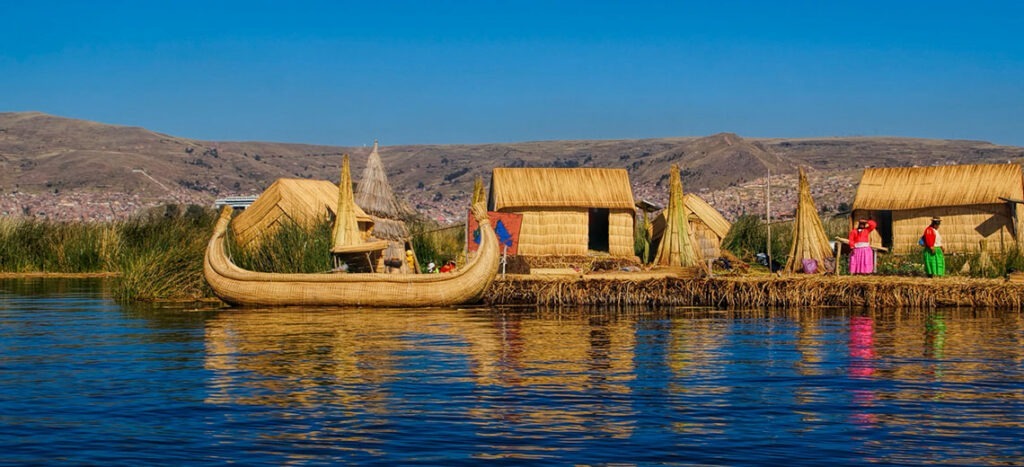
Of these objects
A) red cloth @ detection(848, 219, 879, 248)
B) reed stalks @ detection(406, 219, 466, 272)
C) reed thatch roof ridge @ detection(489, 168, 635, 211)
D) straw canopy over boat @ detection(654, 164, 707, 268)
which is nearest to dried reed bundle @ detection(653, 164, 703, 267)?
straw canopy over boat @ detection(654, 164, 707, 268)

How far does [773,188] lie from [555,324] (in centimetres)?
4450

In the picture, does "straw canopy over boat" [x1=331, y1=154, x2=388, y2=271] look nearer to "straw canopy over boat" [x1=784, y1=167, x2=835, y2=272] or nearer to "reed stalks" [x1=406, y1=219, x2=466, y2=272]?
"reed stalks" [x1=406, y1=219, x2=466, y2=272]

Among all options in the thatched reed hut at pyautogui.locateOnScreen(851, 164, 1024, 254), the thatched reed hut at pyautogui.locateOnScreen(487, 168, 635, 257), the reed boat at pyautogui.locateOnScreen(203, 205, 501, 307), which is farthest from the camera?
the thatched reed hut at pyautogui.locateOnScreen(487, 168, 635, 257)

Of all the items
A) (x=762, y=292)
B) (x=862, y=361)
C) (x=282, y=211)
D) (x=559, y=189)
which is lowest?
(x=862, y=361)

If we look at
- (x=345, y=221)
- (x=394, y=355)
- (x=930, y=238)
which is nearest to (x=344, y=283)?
(x=345, y=221)

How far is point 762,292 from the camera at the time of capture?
2122 cm

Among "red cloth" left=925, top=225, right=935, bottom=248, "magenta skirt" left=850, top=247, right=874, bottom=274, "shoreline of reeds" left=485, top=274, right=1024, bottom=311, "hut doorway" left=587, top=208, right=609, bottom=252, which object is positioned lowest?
"shoreline of reeds" left=485, top=274, right=1024, bottom=311

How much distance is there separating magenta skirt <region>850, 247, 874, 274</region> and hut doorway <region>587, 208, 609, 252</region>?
11.1m

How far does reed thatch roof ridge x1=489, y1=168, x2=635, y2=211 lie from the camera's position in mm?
28844

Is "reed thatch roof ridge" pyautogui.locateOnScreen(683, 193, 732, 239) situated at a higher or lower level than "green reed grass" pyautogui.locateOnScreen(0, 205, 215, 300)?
higher

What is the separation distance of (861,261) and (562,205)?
8.20m

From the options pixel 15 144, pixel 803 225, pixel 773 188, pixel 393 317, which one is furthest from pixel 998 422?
pixel 15 144

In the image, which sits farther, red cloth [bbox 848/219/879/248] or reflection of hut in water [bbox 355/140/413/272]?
reflection of hut in water [bbox 355/140/413/272]

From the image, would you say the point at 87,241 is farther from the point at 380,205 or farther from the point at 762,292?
the point at 762,292
